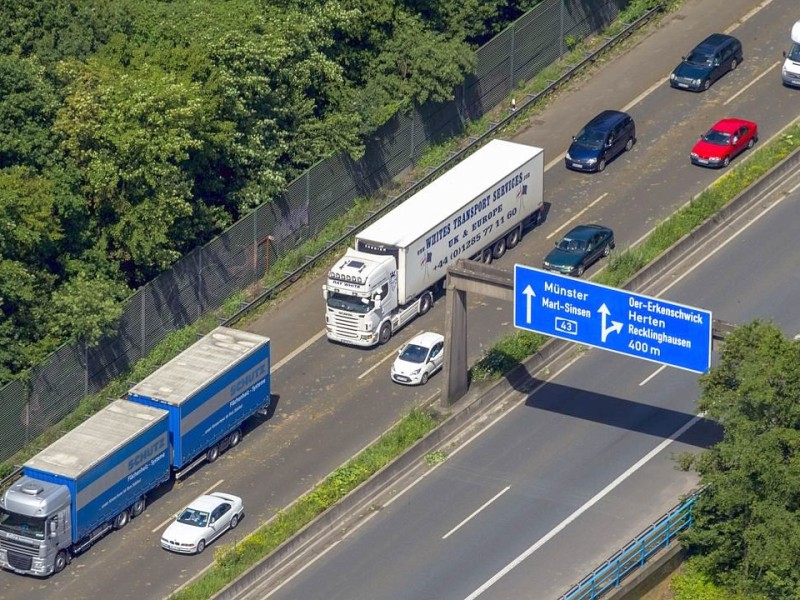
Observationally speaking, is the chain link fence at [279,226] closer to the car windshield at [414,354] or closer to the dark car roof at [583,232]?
the car windshield at [414,354]

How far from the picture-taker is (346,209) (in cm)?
8912

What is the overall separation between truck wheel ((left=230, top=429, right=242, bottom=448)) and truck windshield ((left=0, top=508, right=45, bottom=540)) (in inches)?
343

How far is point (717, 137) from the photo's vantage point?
89688 millimetres

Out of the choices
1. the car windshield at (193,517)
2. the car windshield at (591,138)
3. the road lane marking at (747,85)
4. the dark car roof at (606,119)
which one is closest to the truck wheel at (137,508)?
the car windshield at (193,517)

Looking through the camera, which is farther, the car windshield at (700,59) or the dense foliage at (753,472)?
the car windshield at (700,59)

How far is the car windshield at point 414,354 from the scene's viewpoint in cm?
7906

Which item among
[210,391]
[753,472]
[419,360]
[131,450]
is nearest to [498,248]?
[419,360]

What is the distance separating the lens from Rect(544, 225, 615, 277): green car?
82812mm

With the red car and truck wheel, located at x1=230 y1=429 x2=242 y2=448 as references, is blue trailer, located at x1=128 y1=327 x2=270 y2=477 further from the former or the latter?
the red car

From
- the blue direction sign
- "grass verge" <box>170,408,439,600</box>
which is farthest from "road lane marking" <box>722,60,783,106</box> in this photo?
"grass verge" <box>170,408,439,600</box>

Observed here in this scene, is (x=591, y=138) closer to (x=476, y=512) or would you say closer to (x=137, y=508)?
(x=476, y=512)

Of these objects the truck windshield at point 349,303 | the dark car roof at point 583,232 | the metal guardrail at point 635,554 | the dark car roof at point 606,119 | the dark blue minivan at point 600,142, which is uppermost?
the dark car roof at point 606,119

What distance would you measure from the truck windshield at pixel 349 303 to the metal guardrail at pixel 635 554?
15.9m

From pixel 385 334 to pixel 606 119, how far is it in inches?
620
